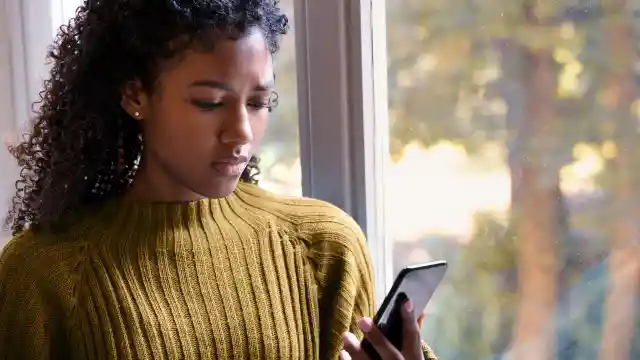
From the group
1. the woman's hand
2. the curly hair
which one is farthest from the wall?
the woman's hand

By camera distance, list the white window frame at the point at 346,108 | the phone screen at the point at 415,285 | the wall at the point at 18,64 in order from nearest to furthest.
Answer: the phone screen at the point at 415,285 → the white window frame at the point at 346,108 → the wall at the point at 18,64

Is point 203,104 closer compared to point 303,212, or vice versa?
point 203,104

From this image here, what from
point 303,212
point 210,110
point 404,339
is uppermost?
point 210,110

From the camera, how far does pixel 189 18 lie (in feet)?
2.53

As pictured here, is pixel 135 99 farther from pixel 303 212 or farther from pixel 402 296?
pixel 402 296

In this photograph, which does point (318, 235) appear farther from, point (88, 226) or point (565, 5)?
point (565, 5)

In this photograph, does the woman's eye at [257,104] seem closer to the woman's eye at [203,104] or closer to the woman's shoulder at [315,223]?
the woman's eye at [203,104]

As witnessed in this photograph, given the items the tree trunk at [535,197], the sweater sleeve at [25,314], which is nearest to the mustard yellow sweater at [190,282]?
the sweater sleeve at [25,314]

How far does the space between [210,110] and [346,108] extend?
308 millimetres

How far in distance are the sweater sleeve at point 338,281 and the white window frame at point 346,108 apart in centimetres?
14

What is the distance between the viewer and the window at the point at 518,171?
0.90 meters

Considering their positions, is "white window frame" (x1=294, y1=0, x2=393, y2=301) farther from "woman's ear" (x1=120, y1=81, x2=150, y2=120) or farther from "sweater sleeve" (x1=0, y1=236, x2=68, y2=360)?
"sweater sleeve" (x1=0, y1=236, x2=68, y2=360)

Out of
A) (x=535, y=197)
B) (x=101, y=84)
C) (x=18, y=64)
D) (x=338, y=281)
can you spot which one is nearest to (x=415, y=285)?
(x=338, y=281)

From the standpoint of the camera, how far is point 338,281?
36.2 inches
